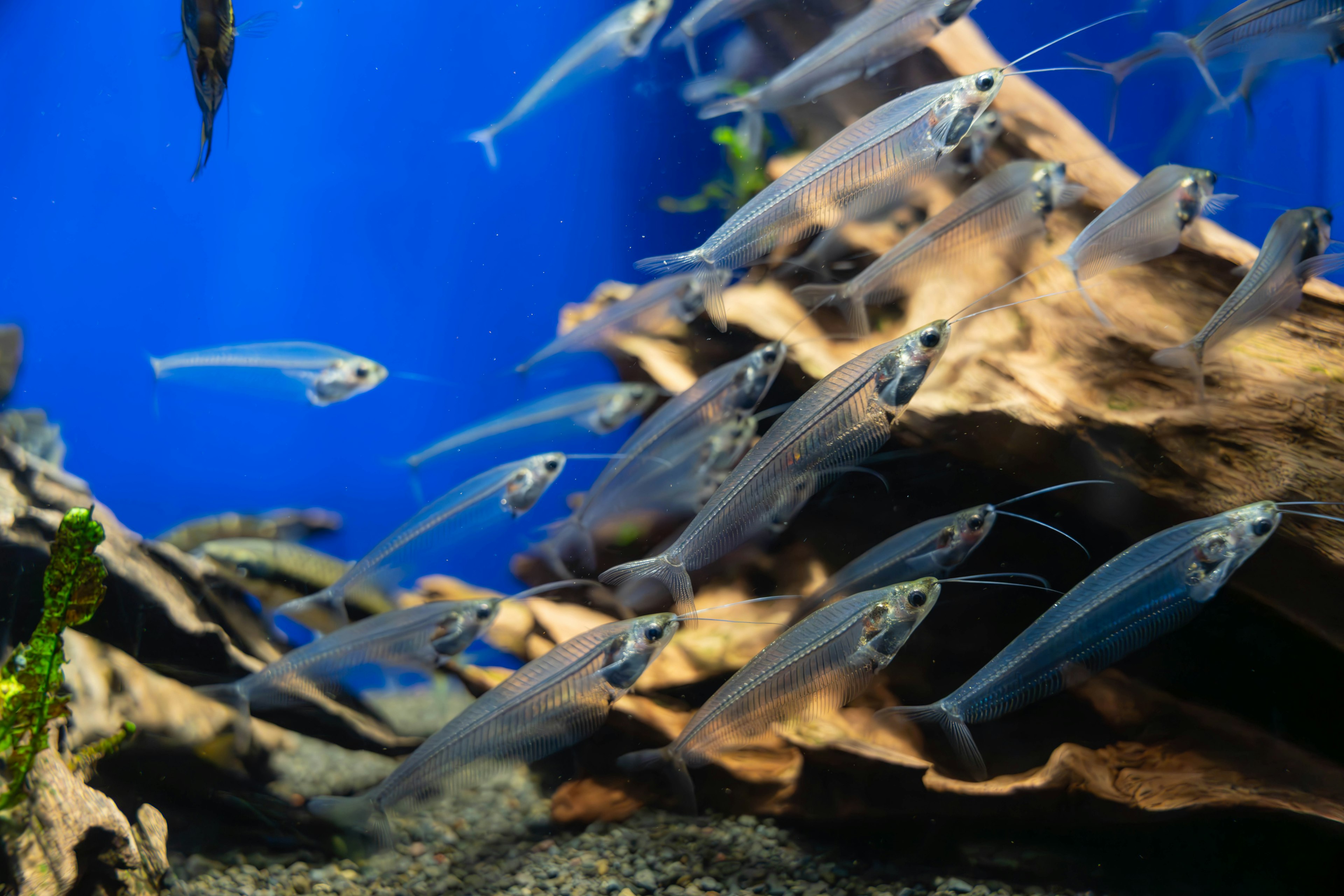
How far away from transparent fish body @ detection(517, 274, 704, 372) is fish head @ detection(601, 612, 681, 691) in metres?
1.55

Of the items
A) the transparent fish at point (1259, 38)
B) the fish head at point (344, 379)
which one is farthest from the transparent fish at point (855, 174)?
the fish head at point (344, 379)

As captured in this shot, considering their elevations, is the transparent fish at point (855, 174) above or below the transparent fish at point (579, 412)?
above

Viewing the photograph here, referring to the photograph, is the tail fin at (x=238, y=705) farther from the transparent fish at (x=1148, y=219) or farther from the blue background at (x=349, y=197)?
the transparent fish at (x=1148, y=219)

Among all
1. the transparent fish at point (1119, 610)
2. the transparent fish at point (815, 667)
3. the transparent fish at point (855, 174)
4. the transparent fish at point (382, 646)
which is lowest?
the transparent fish at point (1119, 610)

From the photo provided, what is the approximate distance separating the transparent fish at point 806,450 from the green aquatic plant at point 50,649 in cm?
159

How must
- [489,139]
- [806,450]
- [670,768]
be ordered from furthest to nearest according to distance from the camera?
[489,139], [670,768], [806,450]

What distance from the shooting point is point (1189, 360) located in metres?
2.31

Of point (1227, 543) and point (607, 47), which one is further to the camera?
point (607, 47)

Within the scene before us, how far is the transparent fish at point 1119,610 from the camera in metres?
2.05

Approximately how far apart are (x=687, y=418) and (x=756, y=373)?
1.20 ft

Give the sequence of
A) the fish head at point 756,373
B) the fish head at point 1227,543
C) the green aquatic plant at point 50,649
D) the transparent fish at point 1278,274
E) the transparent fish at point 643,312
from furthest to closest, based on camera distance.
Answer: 1. the transparent fish at point 643,312
2. the fish head at point 756,373
3. the transparent fish at point 1278,274
4. the fish head at point 1227,543
5. the green aquatic plant at point 50,649

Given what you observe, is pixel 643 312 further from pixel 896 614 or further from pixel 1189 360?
pixel 1189 360

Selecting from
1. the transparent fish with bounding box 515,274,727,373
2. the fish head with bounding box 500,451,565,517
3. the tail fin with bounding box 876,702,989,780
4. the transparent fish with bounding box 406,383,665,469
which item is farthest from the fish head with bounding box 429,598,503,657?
the tail fin with bounding box 876,702,989,780

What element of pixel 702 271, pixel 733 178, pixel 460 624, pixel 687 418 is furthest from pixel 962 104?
pixel 460 624
